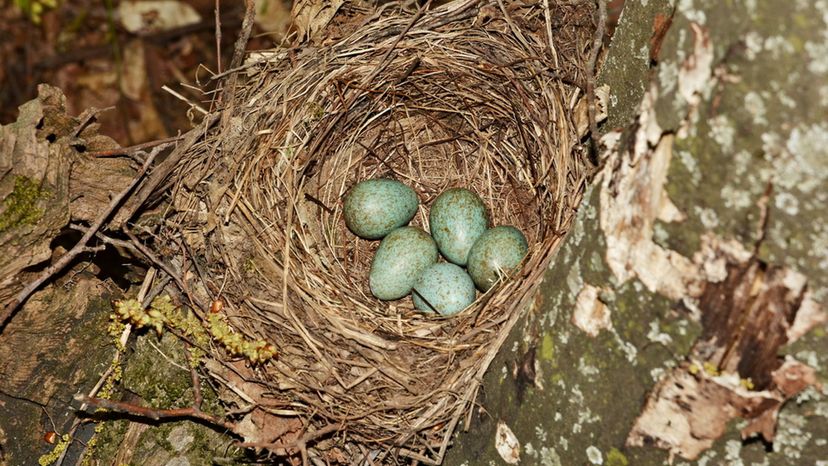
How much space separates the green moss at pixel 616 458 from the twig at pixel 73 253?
1937 millimetres

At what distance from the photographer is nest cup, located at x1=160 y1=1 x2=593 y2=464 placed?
2.60 m

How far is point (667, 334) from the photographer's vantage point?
5.44 ft

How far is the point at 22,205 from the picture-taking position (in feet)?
7.82

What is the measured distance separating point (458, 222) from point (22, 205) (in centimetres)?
181

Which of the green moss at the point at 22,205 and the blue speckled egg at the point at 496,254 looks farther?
the blue speckled egg at the point at 496,254

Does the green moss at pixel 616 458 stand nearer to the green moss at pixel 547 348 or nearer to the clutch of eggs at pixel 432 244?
the green moss at pixel 547 348

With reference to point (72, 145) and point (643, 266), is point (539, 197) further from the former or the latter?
point (72, 145)

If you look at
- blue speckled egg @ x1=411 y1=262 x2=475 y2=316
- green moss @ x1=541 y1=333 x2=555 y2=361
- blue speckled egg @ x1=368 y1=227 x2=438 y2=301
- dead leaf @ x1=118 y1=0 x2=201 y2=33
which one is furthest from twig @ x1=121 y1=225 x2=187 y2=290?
dead leaf @ x1=118 y1=0 x2=201 y2=33

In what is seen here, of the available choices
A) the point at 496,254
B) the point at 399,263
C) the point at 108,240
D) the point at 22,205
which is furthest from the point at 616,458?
the point at 22,205

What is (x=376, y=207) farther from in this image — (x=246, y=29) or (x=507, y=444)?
(x=507, y=444)

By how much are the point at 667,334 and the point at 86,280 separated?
214 centimetres

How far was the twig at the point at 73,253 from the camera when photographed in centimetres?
246

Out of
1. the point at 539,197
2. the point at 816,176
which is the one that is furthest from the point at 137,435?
the point at 816,176

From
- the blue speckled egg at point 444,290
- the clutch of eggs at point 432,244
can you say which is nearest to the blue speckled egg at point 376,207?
the clutch of eggs at point 432,244
